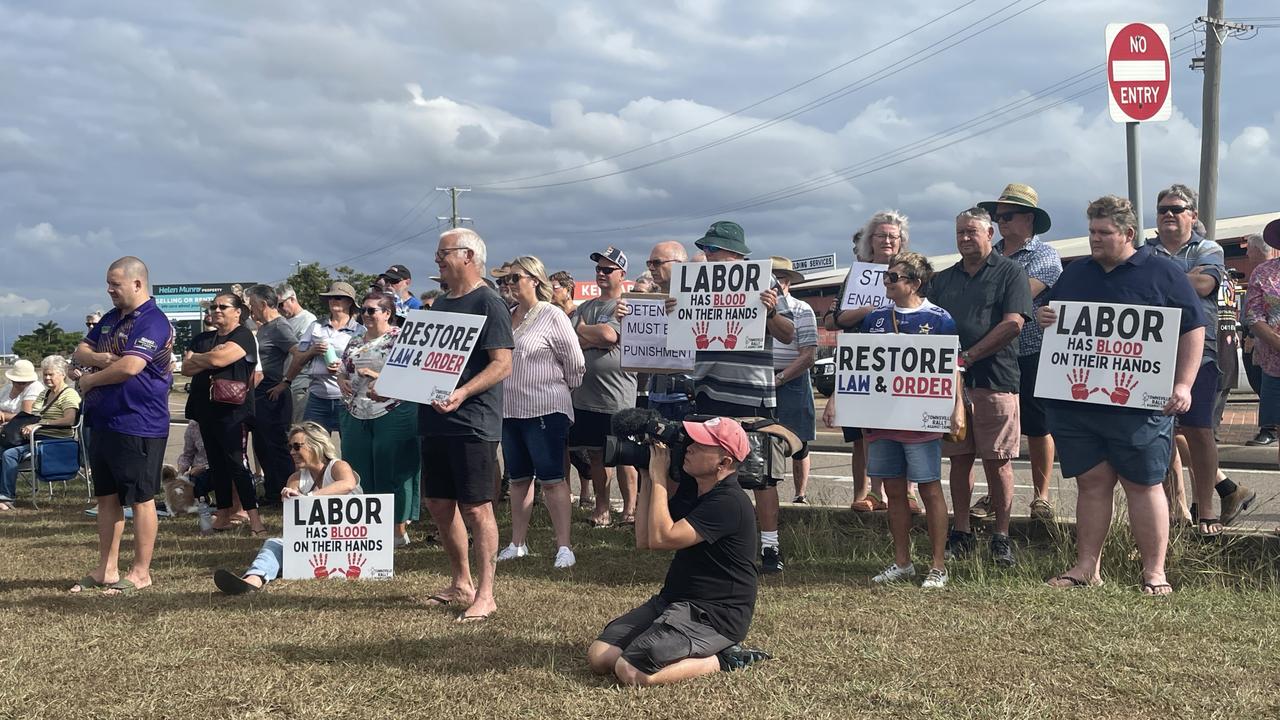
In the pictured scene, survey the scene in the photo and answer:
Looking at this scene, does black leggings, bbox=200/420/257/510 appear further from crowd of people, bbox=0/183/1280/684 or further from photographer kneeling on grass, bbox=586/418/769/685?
photographer kneeling on grass, bbox=586/418/769/685

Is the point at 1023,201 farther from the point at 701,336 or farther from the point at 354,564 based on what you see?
the point at 354,564

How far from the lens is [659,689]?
4.72m

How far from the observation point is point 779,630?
5656 mm

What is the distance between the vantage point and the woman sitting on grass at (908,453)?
262 inches

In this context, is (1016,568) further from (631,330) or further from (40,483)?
(40,483)

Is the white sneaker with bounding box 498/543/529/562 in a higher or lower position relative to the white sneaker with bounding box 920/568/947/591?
lower

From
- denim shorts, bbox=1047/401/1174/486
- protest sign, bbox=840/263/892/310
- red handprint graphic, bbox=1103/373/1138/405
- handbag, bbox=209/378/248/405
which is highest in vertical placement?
protest sign, bbox=840/263/892/310

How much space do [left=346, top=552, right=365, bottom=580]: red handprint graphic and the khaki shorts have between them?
389cm

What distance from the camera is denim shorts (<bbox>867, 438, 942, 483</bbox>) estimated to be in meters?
6.64

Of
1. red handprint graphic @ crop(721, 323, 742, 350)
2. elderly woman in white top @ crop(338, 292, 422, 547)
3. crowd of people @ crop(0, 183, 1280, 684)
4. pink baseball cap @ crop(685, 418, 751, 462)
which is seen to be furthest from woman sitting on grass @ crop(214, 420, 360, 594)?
pink baseball cap @ crop(685, 418, 751, 462)

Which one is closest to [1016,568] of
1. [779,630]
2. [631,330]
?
[779,630]

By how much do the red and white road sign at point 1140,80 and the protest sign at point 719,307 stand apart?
287cm

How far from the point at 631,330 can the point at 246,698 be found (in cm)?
444

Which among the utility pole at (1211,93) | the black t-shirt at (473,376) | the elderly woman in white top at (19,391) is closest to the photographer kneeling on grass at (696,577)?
the black t-shirt at (473,376)
